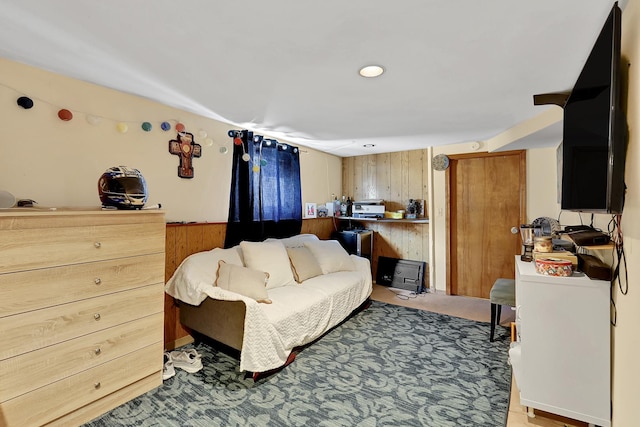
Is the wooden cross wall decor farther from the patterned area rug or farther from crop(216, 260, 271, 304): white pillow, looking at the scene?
the patterned area rug

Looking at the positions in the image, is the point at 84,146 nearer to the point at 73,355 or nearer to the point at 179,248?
the point at 179,248

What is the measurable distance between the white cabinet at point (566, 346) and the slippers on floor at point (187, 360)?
Result: 2.16 m

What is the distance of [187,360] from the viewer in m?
2.28

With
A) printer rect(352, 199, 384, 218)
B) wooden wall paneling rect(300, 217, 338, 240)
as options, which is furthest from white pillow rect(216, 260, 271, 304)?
printer rect(352, 199, 384, 218)

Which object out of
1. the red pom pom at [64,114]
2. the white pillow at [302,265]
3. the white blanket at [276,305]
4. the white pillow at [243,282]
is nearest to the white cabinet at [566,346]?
the white blanket at [276,305]

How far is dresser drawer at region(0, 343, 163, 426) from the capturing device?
148 centimetres

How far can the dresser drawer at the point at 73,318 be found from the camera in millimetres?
1456

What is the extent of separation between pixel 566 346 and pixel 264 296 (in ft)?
6.28

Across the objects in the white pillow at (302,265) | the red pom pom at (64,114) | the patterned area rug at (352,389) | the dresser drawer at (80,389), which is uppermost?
the red pom pom at (64,114)

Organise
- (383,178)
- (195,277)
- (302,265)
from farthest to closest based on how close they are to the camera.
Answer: (383,178)
(302,265)
(195,277)

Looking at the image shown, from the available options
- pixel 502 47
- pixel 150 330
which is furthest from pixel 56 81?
pixel 502 47

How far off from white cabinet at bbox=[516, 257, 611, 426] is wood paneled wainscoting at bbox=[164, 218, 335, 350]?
2.53 meters

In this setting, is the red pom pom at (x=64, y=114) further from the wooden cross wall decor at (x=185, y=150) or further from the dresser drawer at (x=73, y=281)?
the dresser drawer at (x=73, y=281)

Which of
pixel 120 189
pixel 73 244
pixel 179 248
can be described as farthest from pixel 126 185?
pixel 179 248
